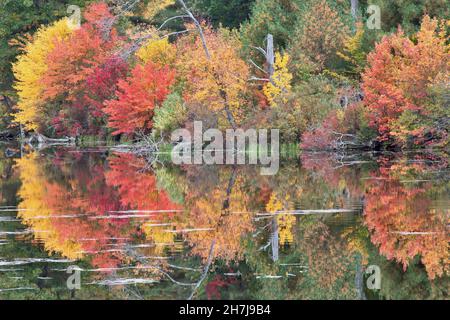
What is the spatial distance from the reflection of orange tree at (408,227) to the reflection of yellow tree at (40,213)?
491 cm

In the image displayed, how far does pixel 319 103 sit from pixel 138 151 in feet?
34.1

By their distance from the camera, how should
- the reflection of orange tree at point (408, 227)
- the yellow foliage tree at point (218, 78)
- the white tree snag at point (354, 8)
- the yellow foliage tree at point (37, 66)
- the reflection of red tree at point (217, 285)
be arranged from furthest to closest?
the yellow foliage tree at point (37, 66)
the white tree snag at point (354, 8)
the yellow foliage tree at point (218, 78)
the reflection of orange tree at point (408, 227)
the reflection of red tree at point (217, 285)

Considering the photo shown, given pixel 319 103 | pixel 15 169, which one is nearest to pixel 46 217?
pixel 15 169

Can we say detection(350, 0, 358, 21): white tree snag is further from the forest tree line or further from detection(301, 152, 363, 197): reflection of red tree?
detection(301, 152, 363, 197): reflection of red tree

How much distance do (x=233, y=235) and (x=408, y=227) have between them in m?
2.94

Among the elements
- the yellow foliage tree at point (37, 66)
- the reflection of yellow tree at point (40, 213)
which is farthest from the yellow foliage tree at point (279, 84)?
the yellow foliage tree at point (37, 66)

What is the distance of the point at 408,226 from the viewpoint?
15781mm

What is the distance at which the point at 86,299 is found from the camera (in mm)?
11430

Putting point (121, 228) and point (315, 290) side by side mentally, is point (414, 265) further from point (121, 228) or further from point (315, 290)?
point (121, 228)

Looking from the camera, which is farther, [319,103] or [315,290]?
[319,103]

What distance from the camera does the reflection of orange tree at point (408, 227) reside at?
1330cm

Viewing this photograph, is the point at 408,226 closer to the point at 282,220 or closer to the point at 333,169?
the point at 282,220

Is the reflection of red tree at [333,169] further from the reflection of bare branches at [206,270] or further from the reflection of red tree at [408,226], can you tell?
the reflection of bare branches at [206,270]

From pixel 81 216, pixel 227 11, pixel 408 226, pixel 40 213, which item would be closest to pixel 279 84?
pixel 40 213
